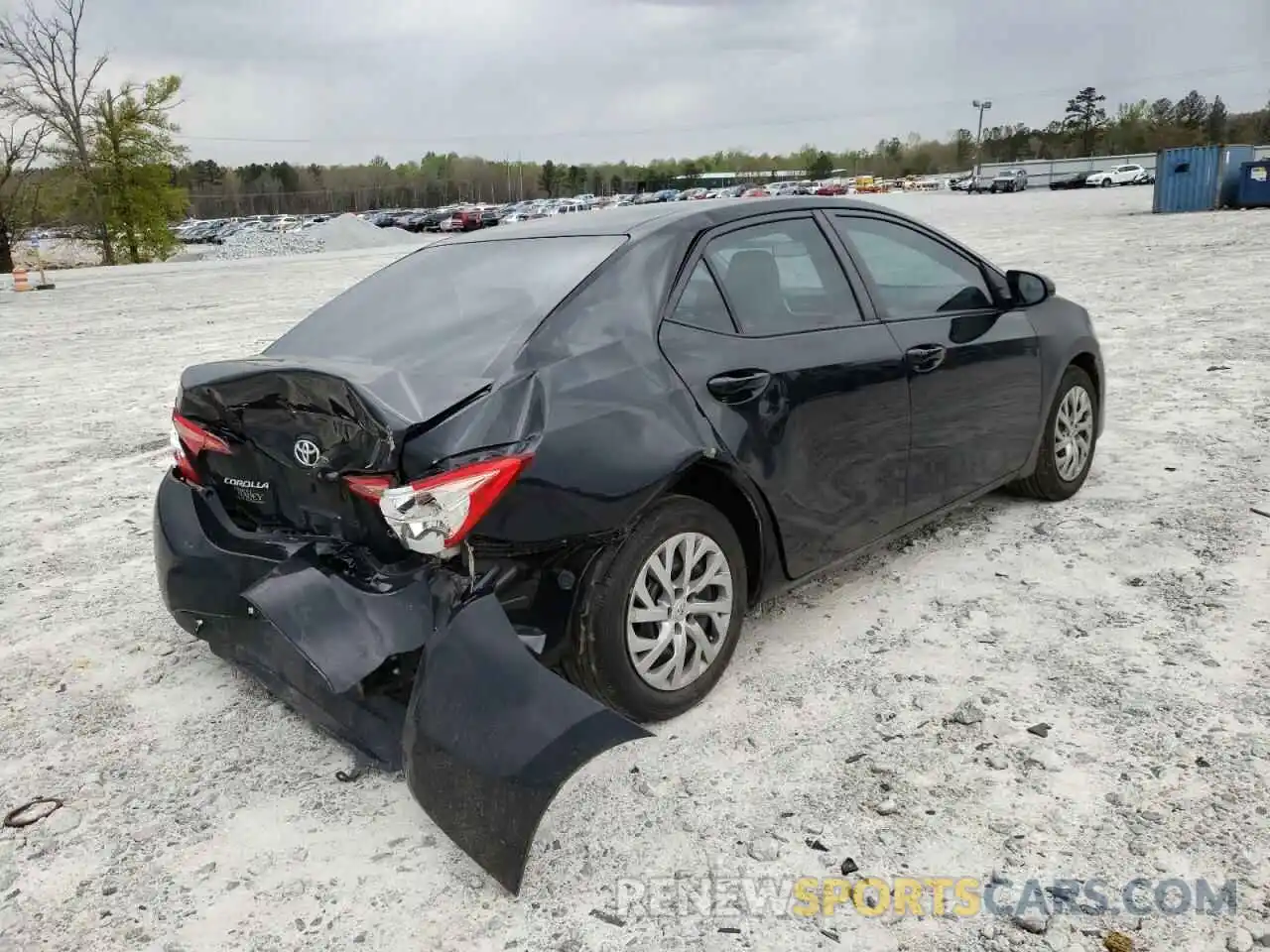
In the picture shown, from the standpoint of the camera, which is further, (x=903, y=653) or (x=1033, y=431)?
(x=1033, y=431)

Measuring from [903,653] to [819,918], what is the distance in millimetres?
1397

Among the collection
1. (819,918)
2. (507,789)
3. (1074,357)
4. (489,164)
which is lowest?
(819,918)

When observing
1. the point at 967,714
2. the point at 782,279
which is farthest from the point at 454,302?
the point at 967,714

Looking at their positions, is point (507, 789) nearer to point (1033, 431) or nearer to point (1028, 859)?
point (1028, 859)

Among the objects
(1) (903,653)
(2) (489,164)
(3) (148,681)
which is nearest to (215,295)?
(3) (148,681)

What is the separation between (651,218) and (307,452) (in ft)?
4.82

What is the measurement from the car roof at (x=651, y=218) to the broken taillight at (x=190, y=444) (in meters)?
1.34

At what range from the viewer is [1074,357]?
15.8 ft

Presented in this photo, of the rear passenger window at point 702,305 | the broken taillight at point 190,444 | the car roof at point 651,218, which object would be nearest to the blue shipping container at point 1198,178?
the car roof at point 651,218

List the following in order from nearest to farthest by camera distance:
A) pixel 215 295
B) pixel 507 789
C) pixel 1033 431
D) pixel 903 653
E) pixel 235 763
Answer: pixel 507 789
pixel 235 763
pixel 903 653
pixel 1033 431
pixel 215 295

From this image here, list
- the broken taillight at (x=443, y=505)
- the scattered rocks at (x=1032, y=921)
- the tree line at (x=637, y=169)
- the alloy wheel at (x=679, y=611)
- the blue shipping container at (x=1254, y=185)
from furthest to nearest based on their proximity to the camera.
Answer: the tree line at (x=637, y=169) < the blue shipping container at (x=1254, y=185) < the alloy wheel at (x=679, y=611) < the broken taillight at (x=443, y=505) < the scattered rocks at (x=1032, y=921)

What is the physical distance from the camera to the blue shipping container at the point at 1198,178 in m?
29.1

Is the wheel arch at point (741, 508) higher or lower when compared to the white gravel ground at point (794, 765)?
higher

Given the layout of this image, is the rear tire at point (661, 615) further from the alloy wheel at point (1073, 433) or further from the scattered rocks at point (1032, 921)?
the alloy wheel at point (1073, 433)
